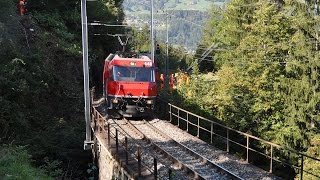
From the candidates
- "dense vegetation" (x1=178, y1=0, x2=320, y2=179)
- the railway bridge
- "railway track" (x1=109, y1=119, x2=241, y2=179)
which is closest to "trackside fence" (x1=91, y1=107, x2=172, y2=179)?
the railway bridge

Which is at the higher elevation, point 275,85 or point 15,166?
point 15,166

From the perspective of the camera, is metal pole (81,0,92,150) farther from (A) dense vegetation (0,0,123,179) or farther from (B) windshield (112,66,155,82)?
(B) windshield (112,66,155,82)

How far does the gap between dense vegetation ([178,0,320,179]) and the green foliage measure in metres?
15.7

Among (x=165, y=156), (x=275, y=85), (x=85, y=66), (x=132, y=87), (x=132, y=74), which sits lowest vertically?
(x=165, y=156)

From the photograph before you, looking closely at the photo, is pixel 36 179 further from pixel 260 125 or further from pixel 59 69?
pixel 260 125

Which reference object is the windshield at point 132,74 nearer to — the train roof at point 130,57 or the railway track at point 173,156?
the train roof at point 130,57

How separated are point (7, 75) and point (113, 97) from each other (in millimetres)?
5046

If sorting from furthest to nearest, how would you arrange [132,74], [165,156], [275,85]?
[275,85] → [132,74] → [165,156]

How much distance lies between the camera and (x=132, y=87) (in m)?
20.2

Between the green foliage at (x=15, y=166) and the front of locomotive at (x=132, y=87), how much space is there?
26.3ft

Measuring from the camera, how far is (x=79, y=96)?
23.1 m

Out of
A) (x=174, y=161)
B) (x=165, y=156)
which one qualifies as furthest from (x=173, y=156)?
(x=174, y=161)

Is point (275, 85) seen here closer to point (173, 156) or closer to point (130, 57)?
point (130, 57)

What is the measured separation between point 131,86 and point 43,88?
4.01 metres
